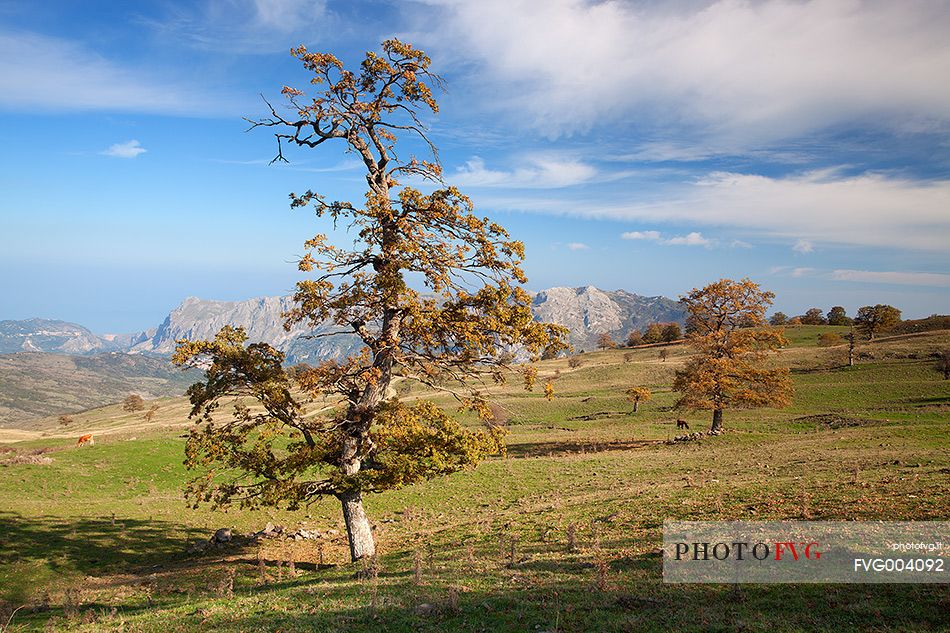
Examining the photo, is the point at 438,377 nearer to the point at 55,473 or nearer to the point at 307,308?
the point at 307,308

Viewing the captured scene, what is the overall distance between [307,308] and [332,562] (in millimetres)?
11748

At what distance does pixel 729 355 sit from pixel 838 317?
146m

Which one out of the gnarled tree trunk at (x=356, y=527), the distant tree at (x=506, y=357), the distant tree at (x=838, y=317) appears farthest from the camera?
the distant tree at (x=838, y=317)

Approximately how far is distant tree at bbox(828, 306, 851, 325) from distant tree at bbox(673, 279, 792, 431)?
457 ft

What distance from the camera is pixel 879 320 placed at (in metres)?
114

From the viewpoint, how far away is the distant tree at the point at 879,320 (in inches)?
4385

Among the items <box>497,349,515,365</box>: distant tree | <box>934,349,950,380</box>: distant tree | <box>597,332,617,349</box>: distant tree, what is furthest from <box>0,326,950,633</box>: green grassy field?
<box>597,332,617,349</box>: distant tree

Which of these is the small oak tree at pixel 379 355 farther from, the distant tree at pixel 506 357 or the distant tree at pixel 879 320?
the distant tree at pixel 879 320

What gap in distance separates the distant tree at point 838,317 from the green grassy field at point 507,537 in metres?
124

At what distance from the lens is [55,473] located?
3825cm

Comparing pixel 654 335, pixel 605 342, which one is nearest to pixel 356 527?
pixel 654 335

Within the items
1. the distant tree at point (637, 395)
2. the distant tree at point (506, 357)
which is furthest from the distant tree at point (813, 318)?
the distant tree at point (506, 357)

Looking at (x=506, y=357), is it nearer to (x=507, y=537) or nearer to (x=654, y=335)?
(x=507, y=537)

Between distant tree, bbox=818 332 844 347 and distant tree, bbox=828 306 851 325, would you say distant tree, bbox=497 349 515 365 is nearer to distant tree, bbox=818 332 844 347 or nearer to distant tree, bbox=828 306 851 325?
distant tree, bbox=818 332 844 347
